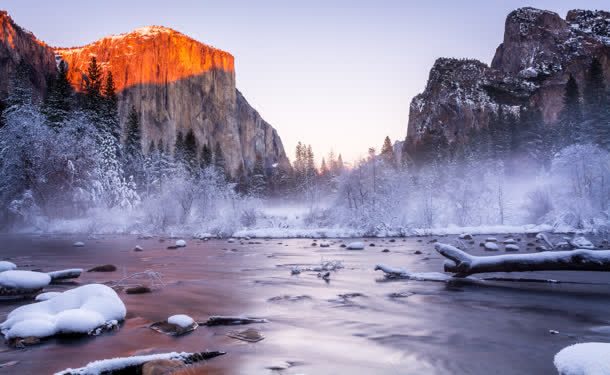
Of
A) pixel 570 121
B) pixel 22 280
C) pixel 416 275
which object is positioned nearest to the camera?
pixel 22 280

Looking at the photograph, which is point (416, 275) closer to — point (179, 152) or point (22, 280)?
point (22, 280)

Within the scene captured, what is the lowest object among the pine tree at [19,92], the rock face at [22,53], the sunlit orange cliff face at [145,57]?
the pine tree at [19,92]

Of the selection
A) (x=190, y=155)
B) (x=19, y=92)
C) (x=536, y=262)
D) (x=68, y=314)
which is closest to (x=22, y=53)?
(x=190, y=155)

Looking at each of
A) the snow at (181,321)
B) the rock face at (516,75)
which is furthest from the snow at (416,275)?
the rock face at (516,75)

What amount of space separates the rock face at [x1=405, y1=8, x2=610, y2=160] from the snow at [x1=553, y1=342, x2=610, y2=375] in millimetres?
117038

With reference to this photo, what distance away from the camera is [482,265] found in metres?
8.31

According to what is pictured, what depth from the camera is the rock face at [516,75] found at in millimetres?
115688

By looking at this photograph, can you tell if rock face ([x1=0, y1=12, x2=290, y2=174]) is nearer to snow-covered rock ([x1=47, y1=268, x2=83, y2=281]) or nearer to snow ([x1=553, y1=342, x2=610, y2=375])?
snow-covered rock ([x1=47, y1=268, x2=83, y2=281])

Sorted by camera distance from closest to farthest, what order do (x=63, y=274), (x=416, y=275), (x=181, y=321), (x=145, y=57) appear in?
(x=181, y=321)
(x=63, y=274)
(x=416, y=275)
(x=145, y=57)

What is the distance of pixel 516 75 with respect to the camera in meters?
126

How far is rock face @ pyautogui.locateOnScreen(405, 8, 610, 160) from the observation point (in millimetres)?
115688

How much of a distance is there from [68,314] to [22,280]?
3.11 m

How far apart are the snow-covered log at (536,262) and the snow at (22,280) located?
7704 millimetres

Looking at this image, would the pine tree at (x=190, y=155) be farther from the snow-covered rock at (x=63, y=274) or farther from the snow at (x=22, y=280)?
the snow at (x=22, y=280)
